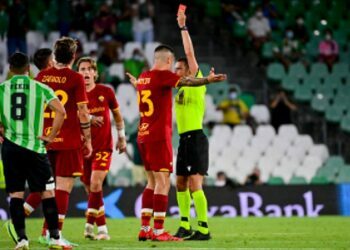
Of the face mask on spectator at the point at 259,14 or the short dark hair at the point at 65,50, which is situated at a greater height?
the face mask on spectator at the point at 259,14

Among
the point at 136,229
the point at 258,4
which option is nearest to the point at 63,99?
the point at 136,229

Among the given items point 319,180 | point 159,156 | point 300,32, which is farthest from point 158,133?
point 300,32

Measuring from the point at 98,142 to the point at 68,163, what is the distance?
6.57ft

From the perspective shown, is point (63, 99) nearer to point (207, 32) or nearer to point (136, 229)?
point (136, 229)

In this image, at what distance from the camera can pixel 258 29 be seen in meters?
26.8

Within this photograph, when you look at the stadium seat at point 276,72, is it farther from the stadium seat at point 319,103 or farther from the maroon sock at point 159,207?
the maroon sock at point 159,207

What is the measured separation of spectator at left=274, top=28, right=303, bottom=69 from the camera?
2614 centimetres

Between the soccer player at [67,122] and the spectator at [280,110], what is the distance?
12998mm

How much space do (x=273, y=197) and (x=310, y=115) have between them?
5739mm

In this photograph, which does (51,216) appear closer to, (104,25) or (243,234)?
(243,234)

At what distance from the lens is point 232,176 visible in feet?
75.9

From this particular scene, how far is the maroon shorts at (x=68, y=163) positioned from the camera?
1164 cm

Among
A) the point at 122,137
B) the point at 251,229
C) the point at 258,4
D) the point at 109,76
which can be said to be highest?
the point at 258,4

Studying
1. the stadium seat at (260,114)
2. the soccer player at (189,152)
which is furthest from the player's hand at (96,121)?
the stadium seat at (260,114)
